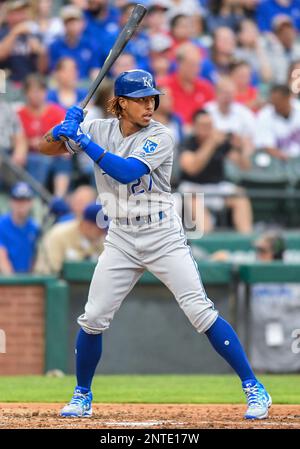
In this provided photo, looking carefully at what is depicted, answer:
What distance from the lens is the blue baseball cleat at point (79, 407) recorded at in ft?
17.9

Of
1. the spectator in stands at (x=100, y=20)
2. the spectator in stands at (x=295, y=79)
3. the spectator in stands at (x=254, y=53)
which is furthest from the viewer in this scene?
the spectator in stands at (x=254, y=53)

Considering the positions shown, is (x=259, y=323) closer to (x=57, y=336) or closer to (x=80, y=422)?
(x=57, y=336)

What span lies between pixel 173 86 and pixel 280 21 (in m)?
2.31

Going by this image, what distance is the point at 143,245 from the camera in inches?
212

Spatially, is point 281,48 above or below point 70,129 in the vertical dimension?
above

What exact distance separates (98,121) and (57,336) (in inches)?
129

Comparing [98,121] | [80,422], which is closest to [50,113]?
[98,121]

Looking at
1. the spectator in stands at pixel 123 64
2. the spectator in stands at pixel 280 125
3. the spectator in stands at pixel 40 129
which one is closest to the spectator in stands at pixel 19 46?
the spectator in stands at pixel 40 129

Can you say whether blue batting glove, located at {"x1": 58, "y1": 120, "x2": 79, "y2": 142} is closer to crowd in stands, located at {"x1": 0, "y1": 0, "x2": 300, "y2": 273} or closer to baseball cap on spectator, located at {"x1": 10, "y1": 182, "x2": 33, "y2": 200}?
crowd in stands, located at {"x1": 0, "y1": 0, "x2": 300, "y2": 273}

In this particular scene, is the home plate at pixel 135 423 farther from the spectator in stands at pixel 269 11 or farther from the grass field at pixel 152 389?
the spectator in stands at pixel 269 11

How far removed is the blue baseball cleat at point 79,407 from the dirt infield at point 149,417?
2.0 inches

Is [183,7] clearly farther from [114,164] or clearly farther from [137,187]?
[114,164]

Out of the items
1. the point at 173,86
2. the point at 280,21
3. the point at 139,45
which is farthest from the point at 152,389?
the point at 280,21

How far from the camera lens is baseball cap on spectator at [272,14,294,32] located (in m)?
12.9
